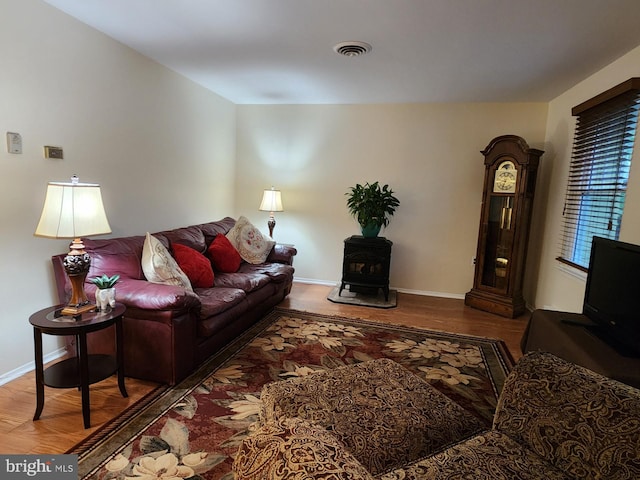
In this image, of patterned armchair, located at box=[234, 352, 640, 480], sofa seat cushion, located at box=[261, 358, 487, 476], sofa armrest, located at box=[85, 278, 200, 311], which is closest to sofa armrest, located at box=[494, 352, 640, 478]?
patterned armchair, located at box=[234, 352, 640, 480]

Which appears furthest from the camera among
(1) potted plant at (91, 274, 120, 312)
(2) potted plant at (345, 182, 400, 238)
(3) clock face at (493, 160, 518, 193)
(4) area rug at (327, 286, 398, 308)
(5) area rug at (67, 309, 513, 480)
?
(2) potted plant at (345, 182, 400, 238)

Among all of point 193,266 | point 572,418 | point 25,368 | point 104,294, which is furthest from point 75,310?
point 572,418

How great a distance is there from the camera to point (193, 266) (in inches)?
125

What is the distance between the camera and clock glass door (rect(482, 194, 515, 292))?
13.7 feet

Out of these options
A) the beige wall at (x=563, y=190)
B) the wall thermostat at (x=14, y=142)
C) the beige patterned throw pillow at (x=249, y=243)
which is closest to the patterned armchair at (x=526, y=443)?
the beige wall at (x=563, y=190)

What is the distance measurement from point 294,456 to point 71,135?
2828 millimetres

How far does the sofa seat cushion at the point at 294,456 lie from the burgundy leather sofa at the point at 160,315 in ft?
4.85

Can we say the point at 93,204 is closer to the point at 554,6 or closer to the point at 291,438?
the point at 291,438

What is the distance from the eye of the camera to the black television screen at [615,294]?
6.61 ft

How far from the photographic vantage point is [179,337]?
2.38m

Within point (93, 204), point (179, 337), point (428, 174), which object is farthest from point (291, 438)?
point (428, 174)

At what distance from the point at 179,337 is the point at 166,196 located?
1.96m

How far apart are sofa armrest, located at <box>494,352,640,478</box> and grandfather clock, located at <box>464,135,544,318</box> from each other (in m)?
3.01

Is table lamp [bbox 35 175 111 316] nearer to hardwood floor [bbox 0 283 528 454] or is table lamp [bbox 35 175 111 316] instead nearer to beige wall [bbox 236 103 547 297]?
hardwood floor [bbox 0 283 528 454]
